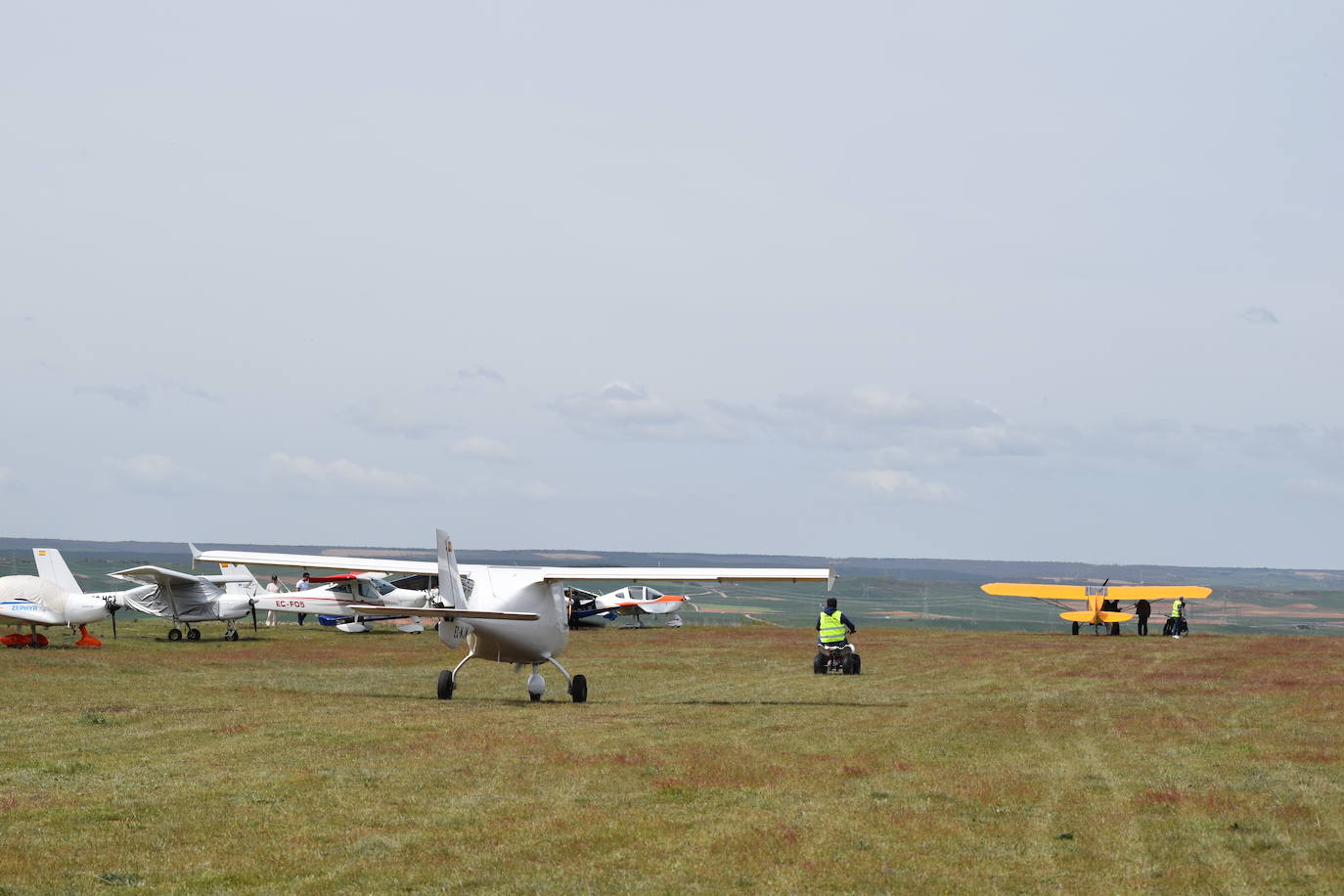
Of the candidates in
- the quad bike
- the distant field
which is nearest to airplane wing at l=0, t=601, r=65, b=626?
the distant field

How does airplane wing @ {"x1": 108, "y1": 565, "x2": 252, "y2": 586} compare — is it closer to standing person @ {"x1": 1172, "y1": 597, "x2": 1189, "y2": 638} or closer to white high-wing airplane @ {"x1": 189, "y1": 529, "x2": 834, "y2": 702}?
white high-wing airplane @ {"x1": 189, "y1": 529, "x2": 834, "y2": 702}

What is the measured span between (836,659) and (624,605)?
26358 millimetres

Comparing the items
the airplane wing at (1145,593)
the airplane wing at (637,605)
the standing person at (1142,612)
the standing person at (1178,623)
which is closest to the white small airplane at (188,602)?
the airplane wing at (637,605)

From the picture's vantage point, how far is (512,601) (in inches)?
830

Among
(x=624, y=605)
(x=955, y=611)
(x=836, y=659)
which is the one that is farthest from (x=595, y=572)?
(x=955, y=611)

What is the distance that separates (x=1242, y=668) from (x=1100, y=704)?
10628mm

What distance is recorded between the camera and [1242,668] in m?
30.4

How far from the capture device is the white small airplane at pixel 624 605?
53281mm

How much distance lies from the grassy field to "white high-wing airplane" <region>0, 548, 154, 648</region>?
30.9ft

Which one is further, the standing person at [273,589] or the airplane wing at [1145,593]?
the airplane wing at [1145,593]

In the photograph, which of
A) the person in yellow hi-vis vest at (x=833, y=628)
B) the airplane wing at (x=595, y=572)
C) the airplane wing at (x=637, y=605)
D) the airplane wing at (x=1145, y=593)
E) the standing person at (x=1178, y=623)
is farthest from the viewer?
the airplane wing at (x=637, y=605)

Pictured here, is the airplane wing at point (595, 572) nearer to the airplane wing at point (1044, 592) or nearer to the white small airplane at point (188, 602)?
the white small airplane at point (188, 602)

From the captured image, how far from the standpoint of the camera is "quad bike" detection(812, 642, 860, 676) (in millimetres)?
28000

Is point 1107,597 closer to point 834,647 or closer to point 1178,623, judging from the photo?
point 1178,623
